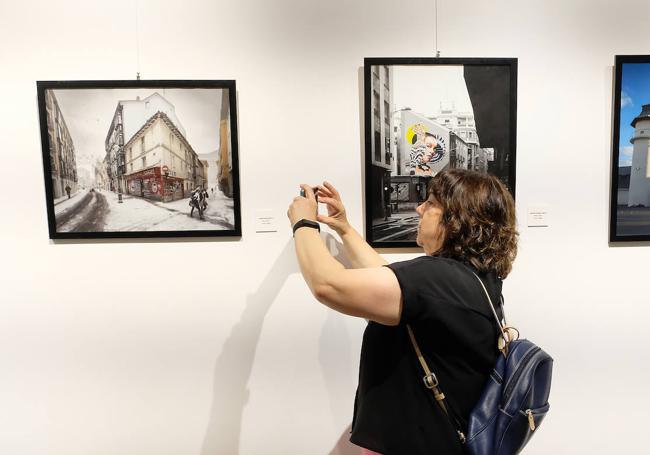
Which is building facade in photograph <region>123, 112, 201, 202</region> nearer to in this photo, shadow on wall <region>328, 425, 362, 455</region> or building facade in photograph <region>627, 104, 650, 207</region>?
shadow on wall <region>328, 425, 362, 455</region>

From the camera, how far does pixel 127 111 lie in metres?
1.21

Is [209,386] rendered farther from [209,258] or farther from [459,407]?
[459,407]

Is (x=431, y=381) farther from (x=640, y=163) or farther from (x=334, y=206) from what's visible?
(x=640, y=163)

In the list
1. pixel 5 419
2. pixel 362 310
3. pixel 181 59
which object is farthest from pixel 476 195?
pixel 5 419

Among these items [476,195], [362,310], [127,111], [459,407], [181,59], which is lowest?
[459,407]

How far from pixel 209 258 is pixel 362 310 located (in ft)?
2.31

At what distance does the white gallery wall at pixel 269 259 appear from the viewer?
3.97 ft

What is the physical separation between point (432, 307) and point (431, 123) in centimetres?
71

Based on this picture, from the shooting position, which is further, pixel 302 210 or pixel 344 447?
pixel 344 447

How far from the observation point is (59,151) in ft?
3.98

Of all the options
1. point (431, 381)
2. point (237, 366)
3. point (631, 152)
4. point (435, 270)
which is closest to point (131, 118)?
point (237, 366)

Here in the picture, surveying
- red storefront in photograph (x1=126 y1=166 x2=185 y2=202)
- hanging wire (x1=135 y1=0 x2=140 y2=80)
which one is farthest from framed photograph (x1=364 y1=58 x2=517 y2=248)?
hanging wire (x1=135 y1=0 x2=140 y2=80)

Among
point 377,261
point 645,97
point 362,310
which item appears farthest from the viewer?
point 645,97

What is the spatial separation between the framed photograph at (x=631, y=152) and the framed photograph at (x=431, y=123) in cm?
36
